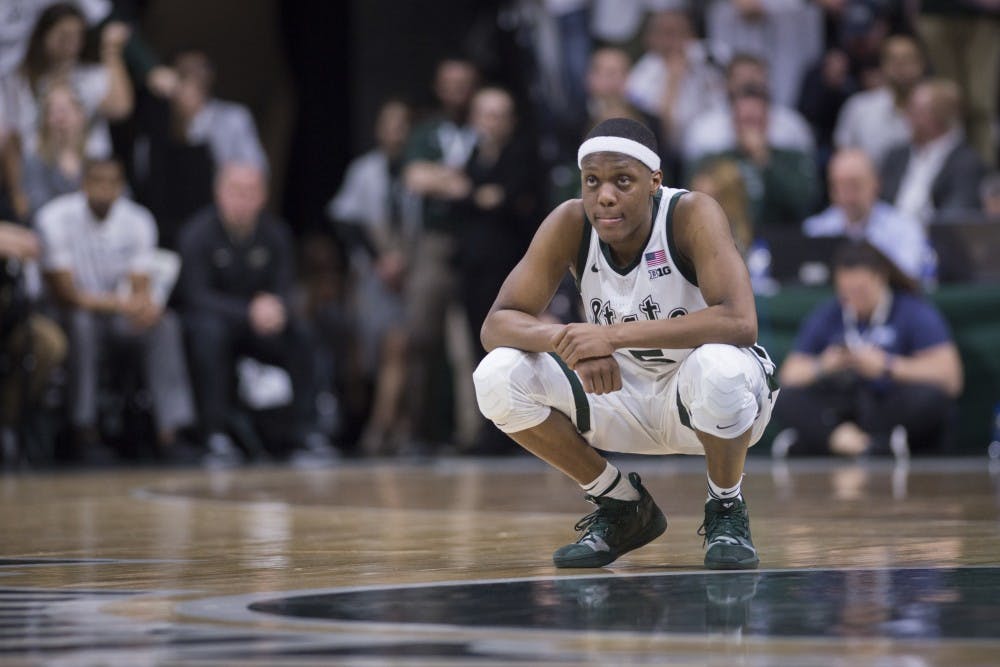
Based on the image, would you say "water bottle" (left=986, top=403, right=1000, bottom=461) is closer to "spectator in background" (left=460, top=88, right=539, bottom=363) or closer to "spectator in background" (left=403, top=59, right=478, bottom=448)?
"spectator in background" (left=460, top=88, right=539, bottom=363)

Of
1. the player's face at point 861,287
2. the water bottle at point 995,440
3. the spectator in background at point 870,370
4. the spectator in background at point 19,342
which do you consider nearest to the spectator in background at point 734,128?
the spectator in background at point 870,370

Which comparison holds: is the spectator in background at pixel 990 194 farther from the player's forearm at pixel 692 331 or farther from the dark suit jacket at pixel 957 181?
the player's forearm at pixel 692 331

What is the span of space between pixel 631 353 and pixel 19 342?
639 centimetres

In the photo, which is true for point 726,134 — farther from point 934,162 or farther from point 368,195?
point 368,195

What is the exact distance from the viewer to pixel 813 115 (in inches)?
444

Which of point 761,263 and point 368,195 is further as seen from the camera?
point 368,195

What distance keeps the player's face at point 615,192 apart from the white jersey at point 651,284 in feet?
0.29

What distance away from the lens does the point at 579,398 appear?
419 centimetres

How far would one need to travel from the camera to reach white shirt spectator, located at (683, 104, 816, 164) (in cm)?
1047

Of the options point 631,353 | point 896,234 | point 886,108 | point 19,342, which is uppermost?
point 886,108

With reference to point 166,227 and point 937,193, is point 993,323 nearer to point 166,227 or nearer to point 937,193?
point 937,193

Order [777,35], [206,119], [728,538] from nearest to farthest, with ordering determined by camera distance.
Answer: [728,538]
[777,35]
[206,119]

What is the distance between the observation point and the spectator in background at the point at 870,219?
9.63 meters

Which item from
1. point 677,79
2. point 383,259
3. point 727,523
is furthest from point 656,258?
point 383,259
